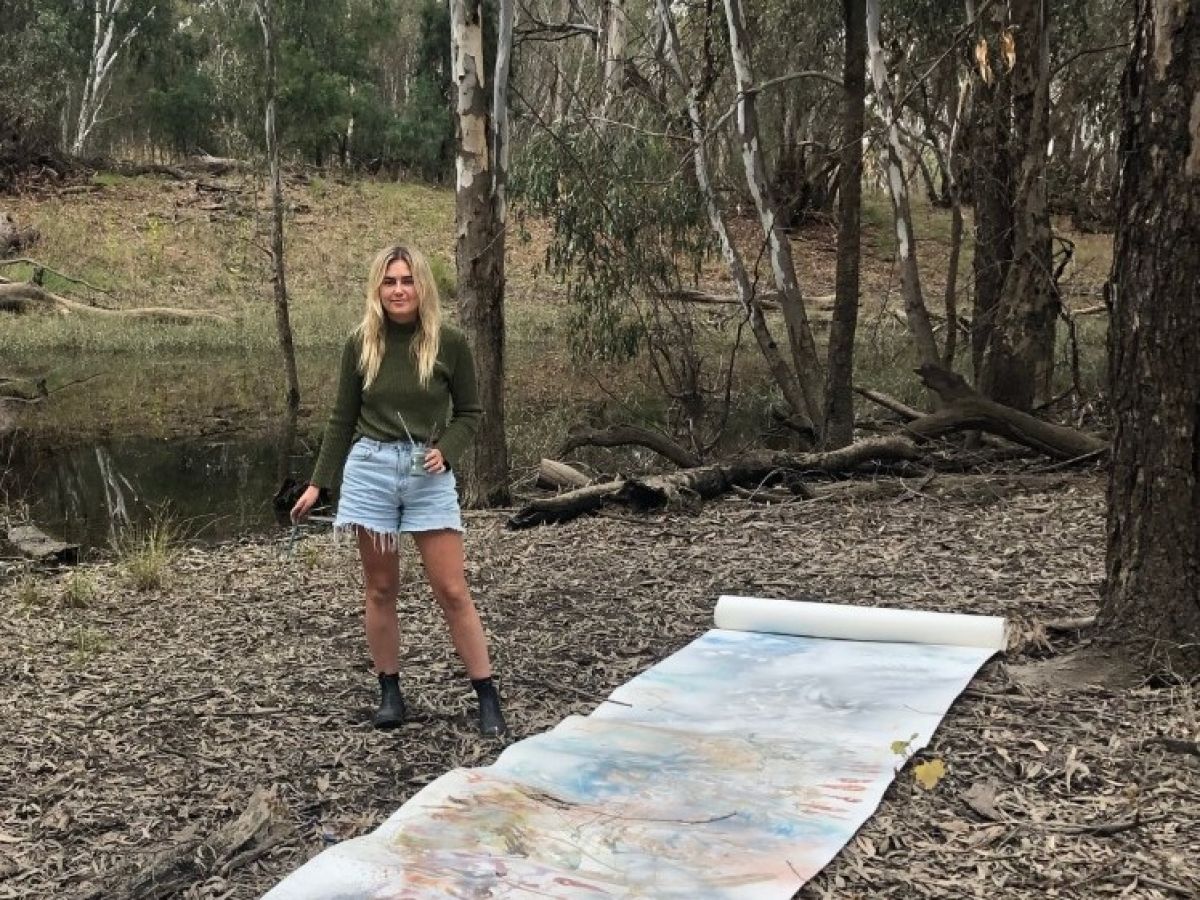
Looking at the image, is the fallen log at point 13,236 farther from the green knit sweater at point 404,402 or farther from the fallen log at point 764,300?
the green knit sweater at point 404,402

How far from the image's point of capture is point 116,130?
37125mm

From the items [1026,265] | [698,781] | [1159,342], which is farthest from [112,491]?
[1159,342]

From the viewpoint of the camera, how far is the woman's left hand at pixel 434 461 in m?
3.32

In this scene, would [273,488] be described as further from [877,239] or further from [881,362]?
[877,239]

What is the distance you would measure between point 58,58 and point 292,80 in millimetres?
5922

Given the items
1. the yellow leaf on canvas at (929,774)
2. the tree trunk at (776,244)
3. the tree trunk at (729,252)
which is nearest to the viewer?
the yellow leaf on canvas at (929,774)

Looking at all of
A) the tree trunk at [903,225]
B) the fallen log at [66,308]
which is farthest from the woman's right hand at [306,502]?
the fallen log at [66,308]

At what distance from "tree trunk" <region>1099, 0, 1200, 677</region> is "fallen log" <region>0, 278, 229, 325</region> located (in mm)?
17926

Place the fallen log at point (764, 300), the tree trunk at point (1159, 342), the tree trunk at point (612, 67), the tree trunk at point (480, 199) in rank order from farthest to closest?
1. the fallen log at point (764, 300)
2. the tree trunk at point (612, 67)
3. the tree trunk at point (480, 199)
4. the tree trunk at point (1159, 342)

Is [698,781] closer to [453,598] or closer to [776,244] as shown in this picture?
[453,598]

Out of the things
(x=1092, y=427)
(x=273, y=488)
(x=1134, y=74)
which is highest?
(x=1134, y=74)

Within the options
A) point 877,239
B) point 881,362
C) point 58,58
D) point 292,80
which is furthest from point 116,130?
point 881,362

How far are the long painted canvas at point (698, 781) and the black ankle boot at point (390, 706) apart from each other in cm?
50

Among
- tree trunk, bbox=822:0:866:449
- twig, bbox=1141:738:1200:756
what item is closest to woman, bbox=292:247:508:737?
twig, bbox=1141:738:1200:756
